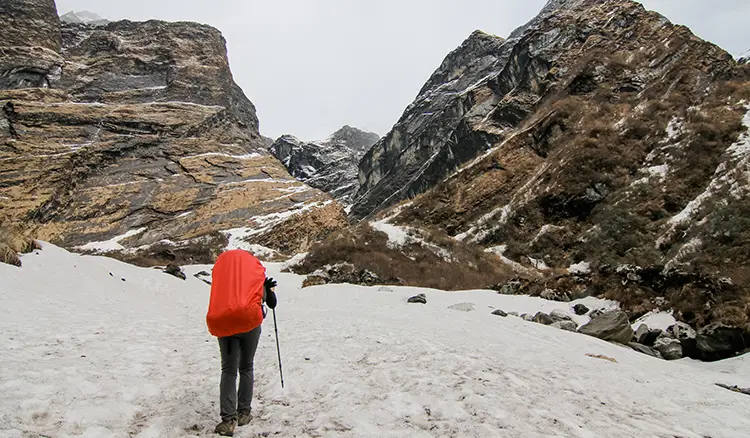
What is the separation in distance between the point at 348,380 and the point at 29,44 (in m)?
109

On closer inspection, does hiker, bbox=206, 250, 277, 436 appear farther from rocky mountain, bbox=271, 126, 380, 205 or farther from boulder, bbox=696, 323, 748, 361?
rocky mountain, bbox=271, 126, 380, 205

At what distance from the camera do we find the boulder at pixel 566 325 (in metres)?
9.56

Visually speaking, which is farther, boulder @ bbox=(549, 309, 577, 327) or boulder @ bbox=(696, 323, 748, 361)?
boulder @ bbox=(549, 309, 577, 327)

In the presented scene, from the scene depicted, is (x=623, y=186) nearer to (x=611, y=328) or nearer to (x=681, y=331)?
(x=681, y=331)

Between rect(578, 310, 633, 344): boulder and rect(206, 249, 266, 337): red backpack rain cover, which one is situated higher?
rect(206, 249, 266, 337): red backpack rain cover

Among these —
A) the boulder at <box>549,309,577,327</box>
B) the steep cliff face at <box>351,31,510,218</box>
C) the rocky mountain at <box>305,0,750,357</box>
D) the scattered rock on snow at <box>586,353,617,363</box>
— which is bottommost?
the scattered rock on snow at <box>586,353,617,363</box>

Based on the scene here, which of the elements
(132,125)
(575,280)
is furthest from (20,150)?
(575,280)

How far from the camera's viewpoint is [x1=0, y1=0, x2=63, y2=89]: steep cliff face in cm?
7381

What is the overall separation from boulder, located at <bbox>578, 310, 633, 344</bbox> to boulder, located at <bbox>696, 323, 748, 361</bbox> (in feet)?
4.28

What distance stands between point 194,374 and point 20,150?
70.0 metres

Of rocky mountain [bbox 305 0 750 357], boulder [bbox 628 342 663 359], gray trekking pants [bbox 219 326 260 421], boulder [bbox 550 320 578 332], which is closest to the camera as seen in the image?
gray trekking pants [bbox 219 326 260 421]

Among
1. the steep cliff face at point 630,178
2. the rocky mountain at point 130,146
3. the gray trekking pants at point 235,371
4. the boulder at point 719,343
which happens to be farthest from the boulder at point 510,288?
the rocky mountain at point 130,146

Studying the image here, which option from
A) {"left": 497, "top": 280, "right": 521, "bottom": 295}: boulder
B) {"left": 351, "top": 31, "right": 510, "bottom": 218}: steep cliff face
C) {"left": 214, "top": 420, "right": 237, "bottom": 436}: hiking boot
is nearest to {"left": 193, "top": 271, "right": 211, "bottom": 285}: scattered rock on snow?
{"left": 497, "top": 280, "right": 521, "bottom": 295}: boulder

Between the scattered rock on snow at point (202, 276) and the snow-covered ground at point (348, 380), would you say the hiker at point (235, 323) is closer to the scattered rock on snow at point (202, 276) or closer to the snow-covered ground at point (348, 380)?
the snow-covered ground at point (348, 380)
